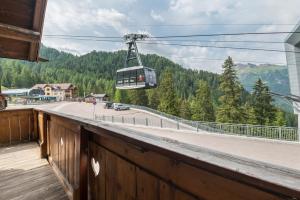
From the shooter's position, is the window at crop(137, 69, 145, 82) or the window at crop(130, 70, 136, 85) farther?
the window at crop(130, 70, 136, 85)

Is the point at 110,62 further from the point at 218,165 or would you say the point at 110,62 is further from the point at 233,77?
the point at 218,165

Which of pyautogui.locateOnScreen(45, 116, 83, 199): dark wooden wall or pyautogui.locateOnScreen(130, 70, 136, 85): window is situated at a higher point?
pyautogui.locateOnScreen(130, 70, 136, 85): window

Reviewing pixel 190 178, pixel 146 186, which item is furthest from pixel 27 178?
pixel 190 178

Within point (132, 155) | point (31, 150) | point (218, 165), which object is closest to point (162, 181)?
point (132, 155)

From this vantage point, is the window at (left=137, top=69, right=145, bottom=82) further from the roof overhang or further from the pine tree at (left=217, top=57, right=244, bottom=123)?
the pine tree at (left=217, top=57, right=244, bottom=123)

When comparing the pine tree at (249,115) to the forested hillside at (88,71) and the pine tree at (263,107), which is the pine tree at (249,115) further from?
the forested hillside at (88,71)

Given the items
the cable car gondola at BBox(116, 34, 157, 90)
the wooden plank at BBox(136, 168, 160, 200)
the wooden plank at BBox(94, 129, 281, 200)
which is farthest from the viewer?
the cable car gondola at BBox(116, 34, 157, 90)

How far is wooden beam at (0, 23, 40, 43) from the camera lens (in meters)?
2.20

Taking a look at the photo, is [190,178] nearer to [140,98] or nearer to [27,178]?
[27,178]

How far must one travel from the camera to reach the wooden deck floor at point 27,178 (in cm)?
219

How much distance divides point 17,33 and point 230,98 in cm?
2184

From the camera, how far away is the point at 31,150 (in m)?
3.79

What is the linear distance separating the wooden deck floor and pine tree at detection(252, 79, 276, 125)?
21.5m

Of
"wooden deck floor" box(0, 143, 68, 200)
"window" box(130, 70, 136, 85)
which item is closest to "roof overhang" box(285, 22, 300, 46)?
"window" box(130, 70, 136, 85)
